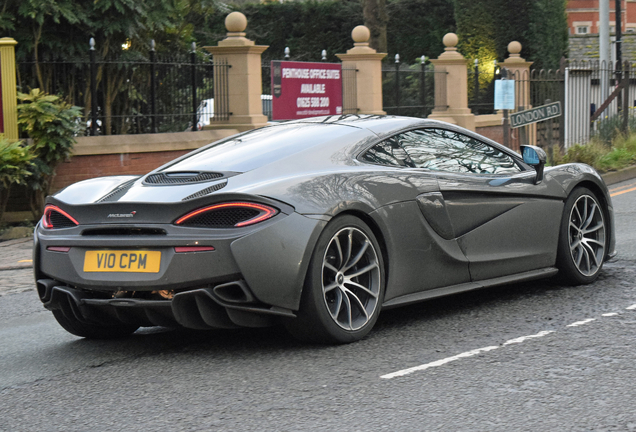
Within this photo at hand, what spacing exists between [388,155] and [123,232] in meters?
1.70

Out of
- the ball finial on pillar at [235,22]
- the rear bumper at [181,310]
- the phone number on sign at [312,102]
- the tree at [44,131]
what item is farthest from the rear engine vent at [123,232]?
the phone number on sign at [312,102]

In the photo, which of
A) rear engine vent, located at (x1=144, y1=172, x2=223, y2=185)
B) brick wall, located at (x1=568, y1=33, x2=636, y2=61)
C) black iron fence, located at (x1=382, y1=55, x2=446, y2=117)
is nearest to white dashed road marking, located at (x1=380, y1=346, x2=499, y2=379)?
rear engine vent, located at (x1=144, y1=172, x2=223, y2=185)

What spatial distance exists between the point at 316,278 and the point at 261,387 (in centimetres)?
72

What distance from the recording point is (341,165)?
5.27 metres

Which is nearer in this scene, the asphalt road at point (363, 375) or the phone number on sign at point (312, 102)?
the asphalt road at point (363, 375)

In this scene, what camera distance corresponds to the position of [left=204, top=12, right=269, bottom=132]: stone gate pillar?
16.0 meters

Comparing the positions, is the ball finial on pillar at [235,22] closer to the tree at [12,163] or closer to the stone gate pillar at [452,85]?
the tree at [12,163]

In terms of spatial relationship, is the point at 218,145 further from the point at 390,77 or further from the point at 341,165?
the point at 390,77

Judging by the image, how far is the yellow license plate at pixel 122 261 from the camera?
4703 mm

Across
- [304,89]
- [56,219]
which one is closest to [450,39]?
[304,89]

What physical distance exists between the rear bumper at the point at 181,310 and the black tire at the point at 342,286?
15 cm

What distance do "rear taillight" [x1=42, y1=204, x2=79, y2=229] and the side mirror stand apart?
3.14 meters

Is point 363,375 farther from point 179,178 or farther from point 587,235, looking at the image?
point 587,235

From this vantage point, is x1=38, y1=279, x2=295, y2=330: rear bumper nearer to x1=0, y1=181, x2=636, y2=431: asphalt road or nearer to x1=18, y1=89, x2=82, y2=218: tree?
x1=0, y1=181, x2=636, y2=431: asphalt road
